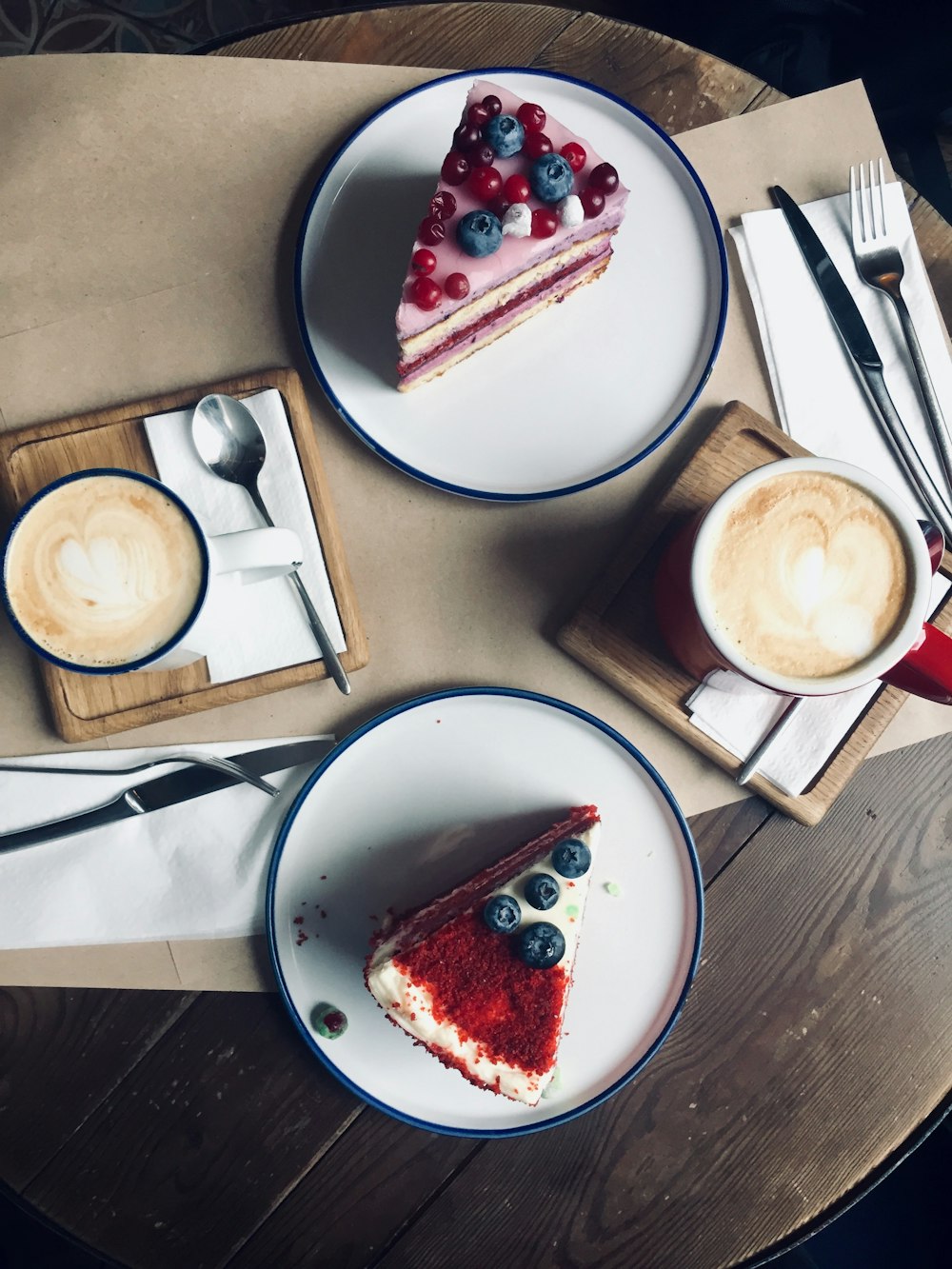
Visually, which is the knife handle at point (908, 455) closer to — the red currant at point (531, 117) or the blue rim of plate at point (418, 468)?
the blue rim of plate at point (418, 468)

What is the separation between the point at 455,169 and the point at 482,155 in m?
0.04

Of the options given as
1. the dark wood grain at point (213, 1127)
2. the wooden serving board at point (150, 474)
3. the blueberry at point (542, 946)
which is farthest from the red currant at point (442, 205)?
the dark wood grain at point (213, 1127)

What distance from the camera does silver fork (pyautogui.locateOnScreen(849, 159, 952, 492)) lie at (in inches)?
54.1

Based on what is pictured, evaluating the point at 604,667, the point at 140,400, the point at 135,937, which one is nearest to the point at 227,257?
the point at 140,400

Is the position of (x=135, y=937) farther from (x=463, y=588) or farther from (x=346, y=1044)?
(x=463, y=588)

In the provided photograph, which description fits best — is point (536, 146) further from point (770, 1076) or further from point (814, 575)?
point (770, 1076)

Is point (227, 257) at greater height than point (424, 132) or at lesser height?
lesser

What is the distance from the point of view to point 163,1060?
1314 mm

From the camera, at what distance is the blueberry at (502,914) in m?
1.25

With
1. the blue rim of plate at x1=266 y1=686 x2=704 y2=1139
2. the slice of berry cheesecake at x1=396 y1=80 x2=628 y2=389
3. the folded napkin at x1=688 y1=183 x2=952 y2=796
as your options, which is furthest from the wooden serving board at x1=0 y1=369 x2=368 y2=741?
the folded napkin at x1=688 y1=183 x2=952 y2=796

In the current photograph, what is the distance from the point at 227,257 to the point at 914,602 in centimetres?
105

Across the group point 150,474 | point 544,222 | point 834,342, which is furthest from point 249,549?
point 834,342

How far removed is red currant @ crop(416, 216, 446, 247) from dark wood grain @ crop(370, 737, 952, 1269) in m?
0.96

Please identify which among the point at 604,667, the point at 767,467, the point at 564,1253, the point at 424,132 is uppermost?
the point at 424,132
